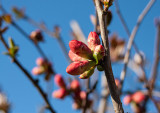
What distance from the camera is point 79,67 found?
0.76 m

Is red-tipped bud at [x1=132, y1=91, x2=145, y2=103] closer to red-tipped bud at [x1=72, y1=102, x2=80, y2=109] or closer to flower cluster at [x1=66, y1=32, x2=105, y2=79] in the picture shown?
red-tipped bud at [x1=72, y1=102, x2=80, y2=109]

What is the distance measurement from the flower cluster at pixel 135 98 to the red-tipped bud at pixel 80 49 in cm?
168

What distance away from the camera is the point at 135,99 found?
2.35 m

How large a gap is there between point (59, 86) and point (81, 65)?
148cm

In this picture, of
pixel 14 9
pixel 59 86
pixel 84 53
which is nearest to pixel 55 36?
pixel 59 86

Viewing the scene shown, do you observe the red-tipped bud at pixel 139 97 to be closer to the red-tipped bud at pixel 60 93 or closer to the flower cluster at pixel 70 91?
the flower cluster at pixel 70 91

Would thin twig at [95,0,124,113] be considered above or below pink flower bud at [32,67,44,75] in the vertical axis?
above

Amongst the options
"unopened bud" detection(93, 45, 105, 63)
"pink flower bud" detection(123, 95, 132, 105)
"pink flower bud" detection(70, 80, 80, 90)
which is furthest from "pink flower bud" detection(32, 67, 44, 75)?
"unopened bud" detection(93, 45, 105, 63)

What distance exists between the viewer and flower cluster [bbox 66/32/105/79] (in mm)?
748

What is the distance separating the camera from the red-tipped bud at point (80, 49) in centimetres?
75

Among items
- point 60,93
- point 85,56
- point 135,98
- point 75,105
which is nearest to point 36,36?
point 60,93

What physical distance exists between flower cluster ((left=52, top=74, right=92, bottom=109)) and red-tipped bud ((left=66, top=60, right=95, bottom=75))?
1220 millimetres

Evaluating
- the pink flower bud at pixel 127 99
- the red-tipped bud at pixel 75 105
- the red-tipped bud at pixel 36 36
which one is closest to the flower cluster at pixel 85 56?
the red-tipped bud at pixel 36 36

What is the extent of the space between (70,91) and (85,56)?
1.44 meters
